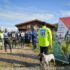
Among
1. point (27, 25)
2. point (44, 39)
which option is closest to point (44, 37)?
point (44, 39)

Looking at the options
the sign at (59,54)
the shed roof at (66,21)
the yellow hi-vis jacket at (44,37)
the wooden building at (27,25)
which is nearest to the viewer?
the yellow hi-vis jacket at (44,37)

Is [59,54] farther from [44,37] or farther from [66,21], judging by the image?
[66,21]

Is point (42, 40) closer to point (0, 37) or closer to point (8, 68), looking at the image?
point (8, 68)

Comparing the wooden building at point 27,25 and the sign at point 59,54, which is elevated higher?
the wooden building at point 27,25

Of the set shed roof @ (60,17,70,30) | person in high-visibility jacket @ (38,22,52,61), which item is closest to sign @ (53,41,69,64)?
person in high-visibility jacket @ (38,22,52,61)

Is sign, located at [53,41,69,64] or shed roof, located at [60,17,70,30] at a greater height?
shed roof, located at [60,17,70,30]

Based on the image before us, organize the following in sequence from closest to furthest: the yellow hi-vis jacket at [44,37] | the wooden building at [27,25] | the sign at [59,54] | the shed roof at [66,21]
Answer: the yellow hi-vis jacket at [44,37], the shed roof at [66,21], the sign at [59,54], the wooden building at [27,25]

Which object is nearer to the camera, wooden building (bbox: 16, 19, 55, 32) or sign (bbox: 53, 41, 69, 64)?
sign (bbox: 53, 41, 69, 64)

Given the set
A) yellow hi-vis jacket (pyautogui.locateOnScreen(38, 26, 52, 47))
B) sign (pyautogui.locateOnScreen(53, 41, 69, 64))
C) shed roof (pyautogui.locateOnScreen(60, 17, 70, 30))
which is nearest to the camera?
yellow hi-vis jacket (pyautogui.locateOnScreen(38, 26, 52, 47))

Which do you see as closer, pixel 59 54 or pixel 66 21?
pixel 66 21

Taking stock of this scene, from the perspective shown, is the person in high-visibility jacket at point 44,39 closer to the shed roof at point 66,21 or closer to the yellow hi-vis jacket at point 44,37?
the yellow hi-vis jacket at point 44,37

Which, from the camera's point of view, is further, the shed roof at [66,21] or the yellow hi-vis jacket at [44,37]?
the shed roof at [66,21]

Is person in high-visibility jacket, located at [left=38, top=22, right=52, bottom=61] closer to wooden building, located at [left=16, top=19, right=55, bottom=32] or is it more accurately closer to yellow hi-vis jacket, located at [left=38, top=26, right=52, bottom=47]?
yellow hi-vis jacket, located at [left=38, top=26, right=52, bottom=47]

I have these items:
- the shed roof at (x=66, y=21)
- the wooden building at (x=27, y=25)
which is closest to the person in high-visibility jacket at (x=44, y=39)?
the shed roof at (x=66, y=21)
